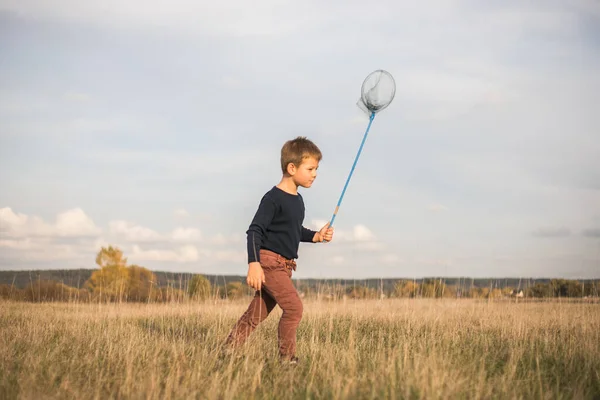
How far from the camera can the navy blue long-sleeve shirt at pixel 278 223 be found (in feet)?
17.2

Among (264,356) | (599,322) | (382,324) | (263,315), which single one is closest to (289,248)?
(263,315)

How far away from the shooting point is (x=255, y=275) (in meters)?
5.01

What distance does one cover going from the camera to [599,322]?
8438mm

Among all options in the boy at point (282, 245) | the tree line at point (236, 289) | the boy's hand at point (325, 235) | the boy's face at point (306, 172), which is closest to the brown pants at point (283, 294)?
the boy at point (282, 245)

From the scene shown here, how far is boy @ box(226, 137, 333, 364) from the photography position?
5.18 meters

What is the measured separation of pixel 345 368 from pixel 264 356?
100 centimetres

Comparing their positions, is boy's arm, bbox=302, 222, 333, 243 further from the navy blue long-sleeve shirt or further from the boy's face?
the boy's face

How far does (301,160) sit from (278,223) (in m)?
0.60

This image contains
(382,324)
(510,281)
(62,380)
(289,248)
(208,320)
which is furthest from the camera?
(510,281)

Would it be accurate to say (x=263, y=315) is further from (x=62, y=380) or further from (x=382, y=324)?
(x=382, y=324)

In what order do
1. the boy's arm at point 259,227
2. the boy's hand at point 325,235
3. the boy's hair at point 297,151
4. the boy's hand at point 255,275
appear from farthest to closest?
1. the boy's hand at point 325,235
2. the boy's hair at point 297,151
3. the boy's arm at point 259,227
4. the boy's hand at point 255,275

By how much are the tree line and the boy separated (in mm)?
3013

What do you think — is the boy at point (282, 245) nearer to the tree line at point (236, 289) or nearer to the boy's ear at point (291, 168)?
the boy's ear at point (291, 168)

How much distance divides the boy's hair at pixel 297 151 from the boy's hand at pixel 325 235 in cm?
72
